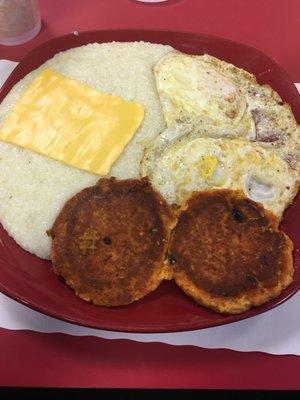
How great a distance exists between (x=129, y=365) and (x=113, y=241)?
321 mm

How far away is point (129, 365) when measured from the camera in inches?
52.0

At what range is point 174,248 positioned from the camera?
1.30 meters

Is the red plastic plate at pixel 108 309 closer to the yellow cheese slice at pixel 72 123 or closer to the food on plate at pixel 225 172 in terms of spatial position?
the food on plate at pixel 225 172

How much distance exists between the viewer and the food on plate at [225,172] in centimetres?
144

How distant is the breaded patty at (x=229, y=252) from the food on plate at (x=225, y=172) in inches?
3.6

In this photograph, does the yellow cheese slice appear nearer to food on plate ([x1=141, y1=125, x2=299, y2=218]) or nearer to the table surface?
food on plate ([x1=141, y1=125, x2=299, y2=218])

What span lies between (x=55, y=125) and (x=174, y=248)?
0.57 meters

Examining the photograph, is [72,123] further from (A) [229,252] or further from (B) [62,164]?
(A) [229,252]

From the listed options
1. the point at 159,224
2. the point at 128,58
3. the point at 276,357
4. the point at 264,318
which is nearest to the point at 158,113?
the point at 128,58

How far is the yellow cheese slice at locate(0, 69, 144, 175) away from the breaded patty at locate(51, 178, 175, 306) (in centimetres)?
18

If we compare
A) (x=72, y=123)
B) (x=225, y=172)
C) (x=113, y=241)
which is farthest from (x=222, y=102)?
(x=113, y=241)

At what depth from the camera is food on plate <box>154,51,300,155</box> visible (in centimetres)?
158

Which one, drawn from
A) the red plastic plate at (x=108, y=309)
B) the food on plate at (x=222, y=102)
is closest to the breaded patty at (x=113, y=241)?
the red plastic plate at (x=108, y=309)

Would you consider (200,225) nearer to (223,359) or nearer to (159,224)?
(159,224)
